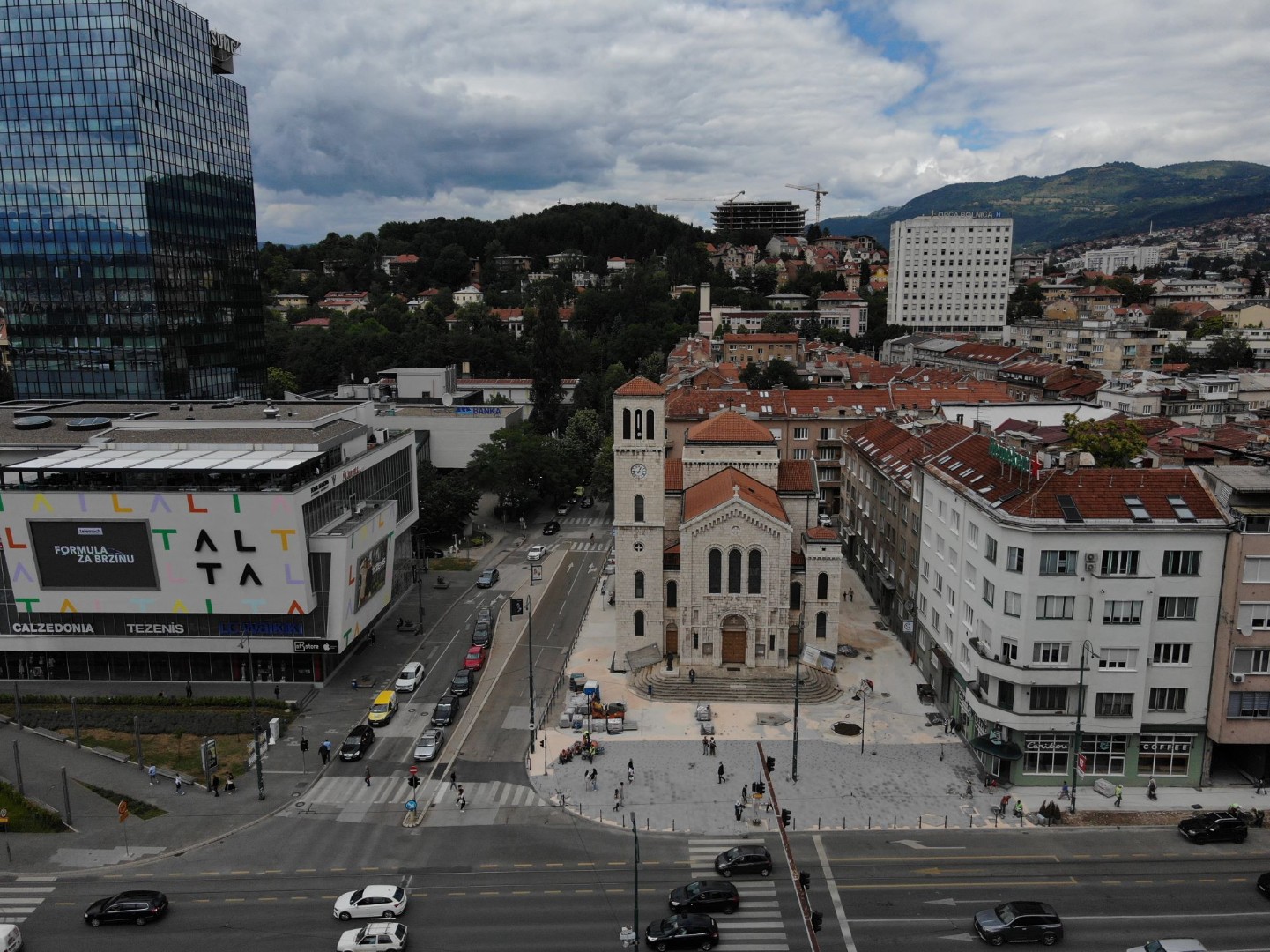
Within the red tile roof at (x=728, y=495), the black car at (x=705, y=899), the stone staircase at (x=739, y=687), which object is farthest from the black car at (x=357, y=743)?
the red tile roof at (x=728, y=495)

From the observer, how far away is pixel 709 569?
6662cm

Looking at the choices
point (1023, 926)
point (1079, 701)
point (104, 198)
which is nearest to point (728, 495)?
point (1079, 701)

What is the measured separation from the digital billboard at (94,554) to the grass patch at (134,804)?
1624 centimetres

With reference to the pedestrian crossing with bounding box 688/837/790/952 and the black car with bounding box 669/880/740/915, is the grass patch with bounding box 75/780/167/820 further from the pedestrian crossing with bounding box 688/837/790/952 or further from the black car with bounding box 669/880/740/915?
the pedestrian crossing with bounding box 688/837/790/952

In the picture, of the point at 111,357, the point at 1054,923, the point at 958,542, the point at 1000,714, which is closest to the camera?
the point at 1054,923

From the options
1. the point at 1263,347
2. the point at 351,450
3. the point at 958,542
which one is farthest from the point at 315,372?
the point at 1263,347

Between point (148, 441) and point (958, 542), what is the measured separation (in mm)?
62396

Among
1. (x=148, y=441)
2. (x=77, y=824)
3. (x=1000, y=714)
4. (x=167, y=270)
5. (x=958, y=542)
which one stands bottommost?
(x=77, y=824)

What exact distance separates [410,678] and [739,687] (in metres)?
24.6

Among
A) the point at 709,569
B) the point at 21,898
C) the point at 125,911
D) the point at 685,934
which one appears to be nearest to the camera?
the point at 685,934

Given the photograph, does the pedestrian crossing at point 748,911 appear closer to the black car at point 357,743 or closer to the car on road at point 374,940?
the car on road at point 374,940

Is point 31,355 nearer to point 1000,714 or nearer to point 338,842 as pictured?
point 338,842

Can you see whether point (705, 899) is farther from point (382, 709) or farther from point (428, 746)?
point (382, 709)

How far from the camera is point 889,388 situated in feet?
392
